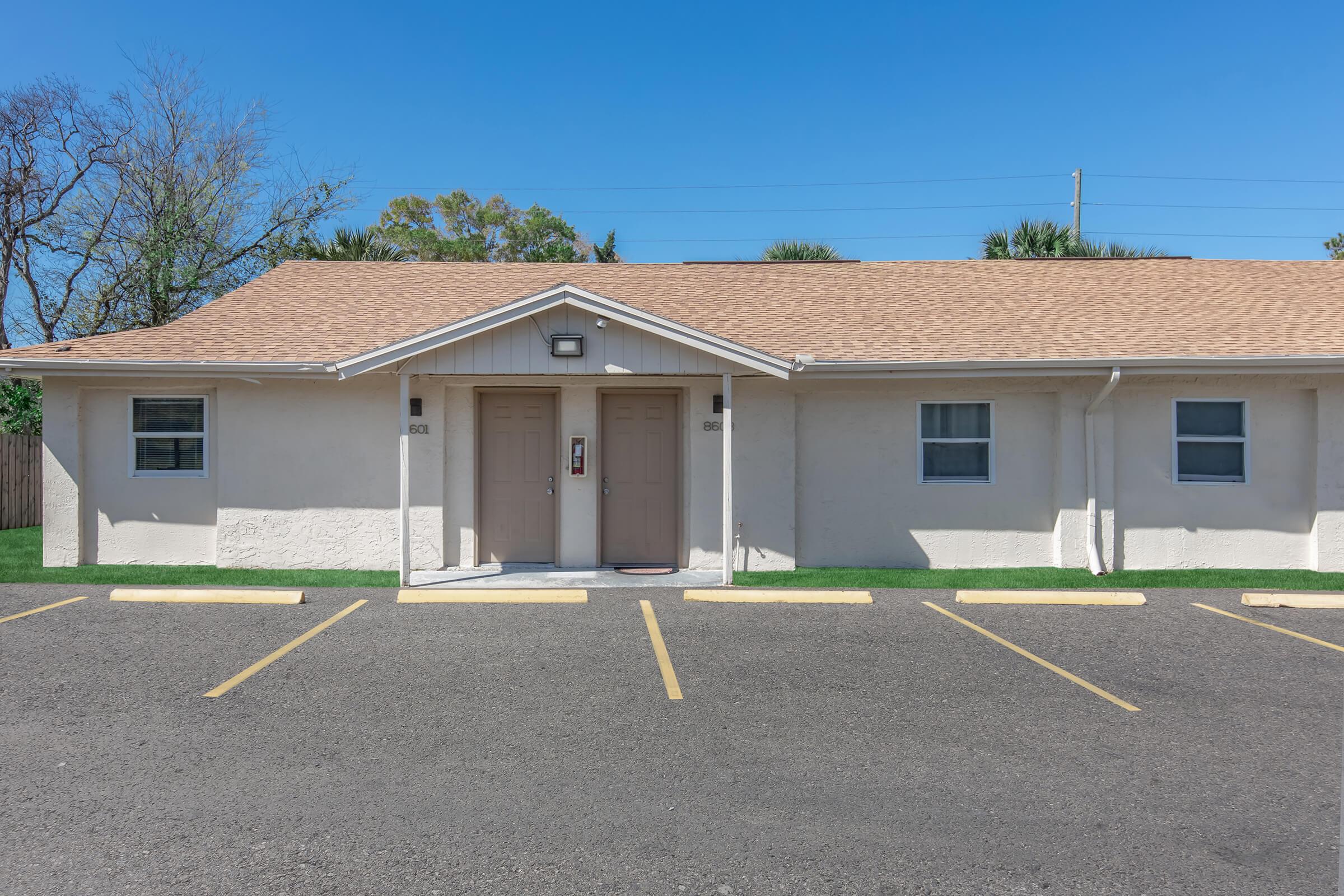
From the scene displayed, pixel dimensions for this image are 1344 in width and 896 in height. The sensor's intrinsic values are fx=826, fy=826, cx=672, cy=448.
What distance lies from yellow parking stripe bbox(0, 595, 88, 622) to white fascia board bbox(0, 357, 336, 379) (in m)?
2.92

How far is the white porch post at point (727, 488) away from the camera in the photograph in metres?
9.91

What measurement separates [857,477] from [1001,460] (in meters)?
1.97

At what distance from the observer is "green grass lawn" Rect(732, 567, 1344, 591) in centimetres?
1011

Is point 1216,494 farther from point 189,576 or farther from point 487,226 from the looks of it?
point 487,226

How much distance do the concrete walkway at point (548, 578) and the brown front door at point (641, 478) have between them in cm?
48

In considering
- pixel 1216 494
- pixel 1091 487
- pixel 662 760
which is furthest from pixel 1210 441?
pixel 662 760

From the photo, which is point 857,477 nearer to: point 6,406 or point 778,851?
point 778,851

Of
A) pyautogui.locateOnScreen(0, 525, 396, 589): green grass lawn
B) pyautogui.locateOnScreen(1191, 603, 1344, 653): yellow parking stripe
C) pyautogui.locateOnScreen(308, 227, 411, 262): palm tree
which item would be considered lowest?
pyautogui.locateOnScreen(1191, 603, 1344, 653): yellow parking stripe

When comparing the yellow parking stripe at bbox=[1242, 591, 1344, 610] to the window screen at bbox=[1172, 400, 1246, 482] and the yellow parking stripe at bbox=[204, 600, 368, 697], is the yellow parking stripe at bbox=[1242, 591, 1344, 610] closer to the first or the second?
the window screen at bbox=[1172, 400, 1246, 482]

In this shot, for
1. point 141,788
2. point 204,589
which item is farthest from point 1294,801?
point 204,589

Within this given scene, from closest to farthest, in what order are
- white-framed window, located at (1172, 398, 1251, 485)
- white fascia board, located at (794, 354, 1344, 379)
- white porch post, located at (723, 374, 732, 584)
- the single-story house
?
white porch post, located at (723, 374, 732, 584) → white fascia board, located at (794, 354, 1344, 379) → the single-story house → white-framed window, located at (1172, 398, 1251, 485)

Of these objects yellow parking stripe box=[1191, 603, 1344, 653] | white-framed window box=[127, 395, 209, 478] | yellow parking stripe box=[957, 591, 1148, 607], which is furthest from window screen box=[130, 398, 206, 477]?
yellow parking stripe box=[1191, 603, 1344, 653]

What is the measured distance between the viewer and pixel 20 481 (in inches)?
620

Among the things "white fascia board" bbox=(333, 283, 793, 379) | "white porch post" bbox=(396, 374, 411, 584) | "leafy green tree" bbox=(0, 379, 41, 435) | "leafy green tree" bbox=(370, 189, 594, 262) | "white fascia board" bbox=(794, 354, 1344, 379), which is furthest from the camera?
"leafy green tree" bbox=(370, 189, 594, 262)
